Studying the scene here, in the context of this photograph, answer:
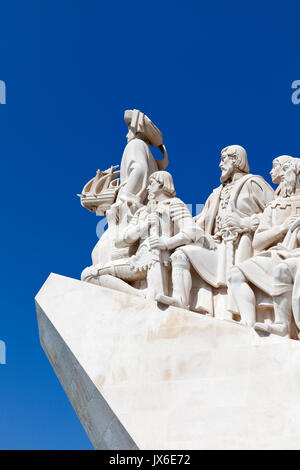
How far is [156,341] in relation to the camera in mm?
7977

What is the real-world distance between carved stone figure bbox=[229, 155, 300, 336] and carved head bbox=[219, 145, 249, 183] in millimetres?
635

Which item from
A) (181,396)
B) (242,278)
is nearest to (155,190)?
(242,278)

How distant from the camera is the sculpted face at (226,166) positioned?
938 centimetres

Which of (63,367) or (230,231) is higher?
(230,231)

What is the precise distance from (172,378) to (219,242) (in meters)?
2.01

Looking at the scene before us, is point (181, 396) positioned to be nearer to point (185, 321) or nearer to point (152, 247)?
point (185, 321)

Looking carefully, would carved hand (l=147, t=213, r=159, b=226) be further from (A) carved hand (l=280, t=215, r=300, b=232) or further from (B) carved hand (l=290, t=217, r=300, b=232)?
(B) carved hand (l=290, t=217, r=300, b=232)

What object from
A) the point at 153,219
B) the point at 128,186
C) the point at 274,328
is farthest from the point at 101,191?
the point at 274,328

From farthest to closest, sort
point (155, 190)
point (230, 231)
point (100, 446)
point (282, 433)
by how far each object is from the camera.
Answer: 1. point (155, 190)
2. point (230, 231)
3. point (100, 446)
4. point (282, 433)

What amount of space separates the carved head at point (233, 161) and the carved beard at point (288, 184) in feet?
2.81

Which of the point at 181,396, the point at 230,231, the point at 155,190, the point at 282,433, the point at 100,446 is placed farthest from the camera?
the point at 155,190
